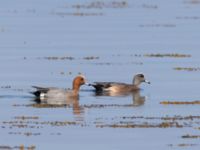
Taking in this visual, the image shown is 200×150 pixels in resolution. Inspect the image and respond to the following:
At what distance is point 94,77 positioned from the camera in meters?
27.0

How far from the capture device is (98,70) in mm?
28484

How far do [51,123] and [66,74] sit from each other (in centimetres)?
797

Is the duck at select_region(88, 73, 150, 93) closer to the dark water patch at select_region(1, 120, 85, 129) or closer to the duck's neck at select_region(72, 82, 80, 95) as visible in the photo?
the duck's neck at select_region(72, 82, 80, 95)

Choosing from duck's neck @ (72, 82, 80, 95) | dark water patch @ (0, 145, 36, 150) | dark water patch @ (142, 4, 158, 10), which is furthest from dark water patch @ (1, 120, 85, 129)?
dark water patch @ (142, 4, 158, 10)

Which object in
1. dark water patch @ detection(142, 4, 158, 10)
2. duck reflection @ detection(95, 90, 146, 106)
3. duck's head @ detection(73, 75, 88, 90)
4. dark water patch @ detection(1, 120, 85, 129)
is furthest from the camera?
dark water patch @ detection(142, 4, 158, 10)

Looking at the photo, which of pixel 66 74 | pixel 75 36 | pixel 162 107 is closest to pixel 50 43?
pixel 75 36

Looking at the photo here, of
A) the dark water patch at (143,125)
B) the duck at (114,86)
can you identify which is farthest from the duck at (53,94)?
the dark water patch at (143,125)

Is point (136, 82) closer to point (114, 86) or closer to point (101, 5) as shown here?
point (114, 86)

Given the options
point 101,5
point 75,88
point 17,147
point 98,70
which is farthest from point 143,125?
point 101,5

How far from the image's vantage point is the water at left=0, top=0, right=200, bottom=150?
722 inches

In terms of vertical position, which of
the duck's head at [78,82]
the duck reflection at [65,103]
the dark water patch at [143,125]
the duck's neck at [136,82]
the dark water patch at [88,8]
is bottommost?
the dark water patch at [143,125]

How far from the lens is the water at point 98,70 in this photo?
722 inches

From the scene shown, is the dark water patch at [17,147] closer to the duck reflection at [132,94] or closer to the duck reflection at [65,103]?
the duck reflection at [65,103]

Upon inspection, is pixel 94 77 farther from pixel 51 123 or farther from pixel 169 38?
pixel 169 38
